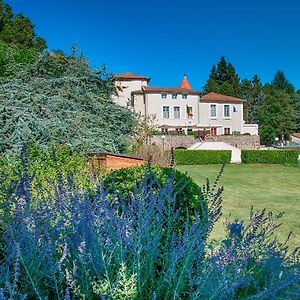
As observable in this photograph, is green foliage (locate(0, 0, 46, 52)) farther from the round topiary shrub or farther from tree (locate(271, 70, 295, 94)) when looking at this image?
tree (locate(271, 70, 295, 94))

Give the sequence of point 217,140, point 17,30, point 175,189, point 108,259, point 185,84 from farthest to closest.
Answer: point 185,84, point 217,140, point 17,30, point 175,189, point 108,259

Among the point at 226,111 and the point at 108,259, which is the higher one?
the point at 226,111

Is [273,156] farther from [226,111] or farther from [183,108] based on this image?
[226,111]

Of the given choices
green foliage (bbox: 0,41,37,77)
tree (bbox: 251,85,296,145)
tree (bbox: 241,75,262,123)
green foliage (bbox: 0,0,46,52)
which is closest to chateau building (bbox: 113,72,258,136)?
tree (bbox: 251,85,296,145)

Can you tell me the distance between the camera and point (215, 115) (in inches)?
1751

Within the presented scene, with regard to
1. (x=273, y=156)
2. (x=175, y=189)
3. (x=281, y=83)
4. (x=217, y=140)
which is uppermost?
(x=281, y=83)

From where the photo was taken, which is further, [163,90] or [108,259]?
[163,90]

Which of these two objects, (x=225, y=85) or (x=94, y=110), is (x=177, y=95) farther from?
(x=94, y=110)

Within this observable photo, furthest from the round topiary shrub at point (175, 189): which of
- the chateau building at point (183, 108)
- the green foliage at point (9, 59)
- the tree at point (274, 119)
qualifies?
the tree at point (274, 119)

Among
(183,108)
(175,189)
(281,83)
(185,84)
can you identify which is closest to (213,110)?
(183,108)

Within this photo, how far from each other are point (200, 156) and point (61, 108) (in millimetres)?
16977

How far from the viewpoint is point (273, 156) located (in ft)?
85.1

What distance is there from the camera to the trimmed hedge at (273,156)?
84.7ft

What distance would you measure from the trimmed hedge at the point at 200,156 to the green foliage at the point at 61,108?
1248cm
